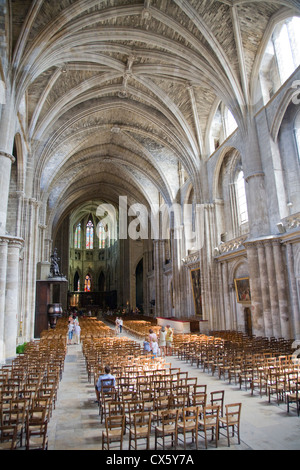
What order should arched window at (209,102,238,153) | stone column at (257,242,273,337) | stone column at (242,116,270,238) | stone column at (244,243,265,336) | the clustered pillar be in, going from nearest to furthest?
the clustered pillar, stone column at (257,242,273,337), stone column at (244,243,265,336), stone column at (242,116,270,238), arched window at (209,102,238,153)

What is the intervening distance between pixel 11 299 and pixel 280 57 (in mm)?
16844

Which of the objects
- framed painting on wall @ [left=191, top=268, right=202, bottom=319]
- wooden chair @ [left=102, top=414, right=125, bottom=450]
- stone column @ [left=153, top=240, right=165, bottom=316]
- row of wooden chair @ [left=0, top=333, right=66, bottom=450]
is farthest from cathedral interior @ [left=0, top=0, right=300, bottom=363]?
wooden chair @ [left=102, top=414, right=125, bottom=450]

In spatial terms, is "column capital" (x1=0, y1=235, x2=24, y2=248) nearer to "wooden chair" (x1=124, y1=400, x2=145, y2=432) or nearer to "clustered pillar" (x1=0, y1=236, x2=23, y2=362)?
"clustered pillar" (x1=0, y1=236, x2=23, y2=362)

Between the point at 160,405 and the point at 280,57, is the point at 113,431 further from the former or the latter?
the point at 280,57

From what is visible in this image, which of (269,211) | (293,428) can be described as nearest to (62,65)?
(269,211)

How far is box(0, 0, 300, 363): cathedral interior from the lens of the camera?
13891 mm

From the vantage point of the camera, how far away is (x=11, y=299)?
41.0 feet

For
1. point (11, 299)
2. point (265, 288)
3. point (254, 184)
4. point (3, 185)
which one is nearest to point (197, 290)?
point (265, 288)

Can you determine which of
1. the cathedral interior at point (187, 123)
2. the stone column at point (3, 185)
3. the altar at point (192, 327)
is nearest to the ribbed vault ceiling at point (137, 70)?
the cathedral interior at point (187, 123)

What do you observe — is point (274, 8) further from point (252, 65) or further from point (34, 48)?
point (34, 48)

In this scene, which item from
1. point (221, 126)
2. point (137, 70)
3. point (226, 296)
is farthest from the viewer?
point (221, 126)

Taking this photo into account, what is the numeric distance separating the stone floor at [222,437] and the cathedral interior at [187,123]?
545cm

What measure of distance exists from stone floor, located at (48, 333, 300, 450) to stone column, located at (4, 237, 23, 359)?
4650mm

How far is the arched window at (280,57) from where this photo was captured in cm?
1473
